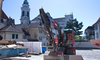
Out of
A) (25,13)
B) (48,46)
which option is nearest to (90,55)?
(48,46)

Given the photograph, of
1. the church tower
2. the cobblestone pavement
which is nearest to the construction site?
the cobblestone pavement

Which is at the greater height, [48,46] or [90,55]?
[48,46]

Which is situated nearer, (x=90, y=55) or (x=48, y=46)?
(x=48, y=46)

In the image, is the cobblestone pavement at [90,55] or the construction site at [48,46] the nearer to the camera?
the construction site at [48,46]

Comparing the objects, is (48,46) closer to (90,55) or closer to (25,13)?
(90,55)

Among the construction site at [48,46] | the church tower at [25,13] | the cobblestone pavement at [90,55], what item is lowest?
the cobblestone pavement at [90,55]

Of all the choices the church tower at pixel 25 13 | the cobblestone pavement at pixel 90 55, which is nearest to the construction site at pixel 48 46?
the cobblestone pavement at pixel 90 55

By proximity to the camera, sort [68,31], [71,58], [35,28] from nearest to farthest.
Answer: [71,58] → [68,31] → [35,28]

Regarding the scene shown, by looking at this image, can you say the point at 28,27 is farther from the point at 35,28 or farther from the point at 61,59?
the point at 61,59

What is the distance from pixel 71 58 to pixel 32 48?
12.7 m

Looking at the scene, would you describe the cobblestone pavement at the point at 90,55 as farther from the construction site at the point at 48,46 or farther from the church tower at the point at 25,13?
the church tower at the point at 25,13

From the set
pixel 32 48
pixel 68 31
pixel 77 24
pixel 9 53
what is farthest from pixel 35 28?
pixel 68 31

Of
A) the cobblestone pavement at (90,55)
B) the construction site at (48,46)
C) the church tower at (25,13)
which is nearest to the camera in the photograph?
the construction site at (48,46)

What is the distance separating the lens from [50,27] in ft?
20.0
